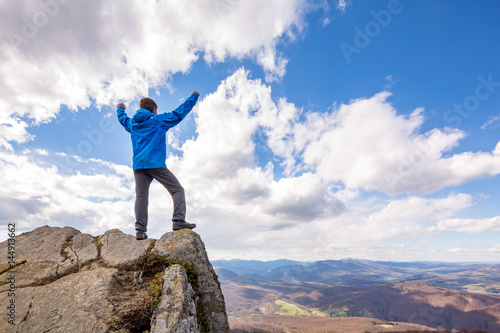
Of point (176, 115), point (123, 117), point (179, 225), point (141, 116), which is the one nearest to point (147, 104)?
point (141, 116)

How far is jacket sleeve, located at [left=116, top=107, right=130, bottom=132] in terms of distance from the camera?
9.17 metres

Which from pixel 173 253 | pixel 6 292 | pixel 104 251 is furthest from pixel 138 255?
pixel 6 292

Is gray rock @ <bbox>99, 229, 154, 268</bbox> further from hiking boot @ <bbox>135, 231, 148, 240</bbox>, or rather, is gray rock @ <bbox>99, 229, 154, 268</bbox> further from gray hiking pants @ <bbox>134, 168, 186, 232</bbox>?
gray hiking pants @ <bbox>134, 168, 186, 232</bbox>

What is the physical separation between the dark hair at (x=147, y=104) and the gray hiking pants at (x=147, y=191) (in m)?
2.54

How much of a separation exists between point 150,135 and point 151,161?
3.22 feet

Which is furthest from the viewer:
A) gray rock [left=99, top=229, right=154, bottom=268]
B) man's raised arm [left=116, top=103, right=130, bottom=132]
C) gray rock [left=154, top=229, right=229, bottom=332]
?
man's raised arm [left=116, top=103, right=130, bottom=132]

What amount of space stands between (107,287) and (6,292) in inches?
136

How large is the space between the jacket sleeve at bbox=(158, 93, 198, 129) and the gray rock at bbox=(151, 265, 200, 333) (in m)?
5.29

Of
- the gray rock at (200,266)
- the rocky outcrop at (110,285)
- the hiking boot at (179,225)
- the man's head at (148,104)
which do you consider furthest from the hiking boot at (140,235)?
the man's head at (148,104)

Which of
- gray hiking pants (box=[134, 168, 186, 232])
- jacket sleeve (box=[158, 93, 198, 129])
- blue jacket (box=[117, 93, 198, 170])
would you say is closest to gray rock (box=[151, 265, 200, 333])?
gray hiking pants (box=[134, 168, 186, 232])

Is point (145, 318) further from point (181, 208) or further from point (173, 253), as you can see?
point (181, 208)

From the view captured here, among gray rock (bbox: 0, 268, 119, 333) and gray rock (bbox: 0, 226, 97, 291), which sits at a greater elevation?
gray rock (bbox: 0, 226, 97, 291)

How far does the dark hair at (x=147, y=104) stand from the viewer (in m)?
9.08

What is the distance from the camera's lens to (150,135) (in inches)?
332
